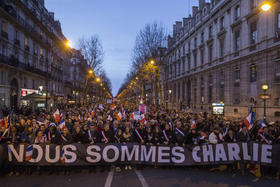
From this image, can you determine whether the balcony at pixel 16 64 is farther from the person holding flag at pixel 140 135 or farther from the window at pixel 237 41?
the window at pixel 237 41

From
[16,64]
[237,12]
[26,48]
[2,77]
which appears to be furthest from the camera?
[26,48]

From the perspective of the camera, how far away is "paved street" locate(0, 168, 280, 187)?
6.96 meters

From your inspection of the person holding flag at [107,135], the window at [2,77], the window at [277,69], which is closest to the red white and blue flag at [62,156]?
the person holding flag at [107,135]

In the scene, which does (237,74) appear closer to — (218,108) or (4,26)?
(218,108)

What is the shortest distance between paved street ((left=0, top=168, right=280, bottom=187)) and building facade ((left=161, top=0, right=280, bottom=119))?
11.3m

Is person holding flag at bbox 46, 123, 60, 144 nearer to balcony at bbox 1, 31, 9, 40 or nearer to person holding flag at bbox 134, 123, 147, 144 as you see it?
person holding flag at bbox 134, 123, 147, 144

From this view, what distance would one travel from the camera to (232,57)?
30.0 metres

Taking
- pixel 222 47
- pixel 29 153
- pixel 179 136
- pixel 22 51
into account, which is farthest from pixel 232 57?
pixel 22 51

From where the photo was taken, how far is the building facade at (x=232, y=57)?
2280 cm

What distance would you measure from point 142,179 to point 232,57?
26.4 metres

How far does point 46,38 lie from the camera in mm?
47031

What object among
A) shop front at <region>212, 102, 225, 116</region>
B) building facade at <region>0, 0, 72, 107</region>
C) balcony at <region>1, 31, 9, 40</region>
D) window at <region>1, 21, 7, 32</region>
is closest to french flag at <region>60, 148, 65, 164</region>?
building facade at <region>0, 0, 72, 107</region>

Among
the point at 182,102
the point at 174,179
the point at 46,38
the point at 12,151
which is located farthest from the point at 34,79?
the point at 174,179

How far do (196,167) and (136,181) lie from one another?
8.26ft
